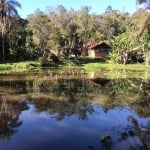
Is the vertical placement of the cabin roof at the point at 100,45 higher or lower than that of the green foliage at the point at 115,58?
higher

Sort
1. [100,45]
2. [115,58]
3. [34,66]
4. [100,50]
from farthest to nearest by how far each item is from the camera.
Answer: [100,50]
[100,45]
[115,58]
[34,66]

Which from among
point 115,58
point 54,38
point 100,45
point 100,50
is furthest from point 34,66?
point 100,50

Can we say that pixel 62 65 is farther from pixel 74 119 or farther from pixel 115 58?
pixel 74 119

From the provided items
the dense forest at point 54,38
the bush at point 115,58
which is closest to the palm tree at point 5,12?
the dense forest at point 54,38

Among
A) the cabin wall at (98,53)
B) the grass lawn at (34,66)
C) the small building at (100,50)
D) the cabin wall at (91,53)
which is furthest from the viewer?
the cabin wall at (91,53)

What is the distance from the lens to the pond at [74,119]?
548 inches

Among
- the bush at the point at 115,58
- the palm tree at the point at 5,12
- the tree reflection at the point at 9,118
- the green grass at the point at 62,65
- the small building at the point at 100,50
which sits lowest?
the tree reflection at the point at 9,118

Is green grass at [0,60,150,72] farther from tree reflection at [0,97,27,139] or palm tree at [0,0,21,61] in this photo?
tree reflection at [0,97,27,139]

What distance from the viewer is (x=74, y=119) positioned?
1866 cm

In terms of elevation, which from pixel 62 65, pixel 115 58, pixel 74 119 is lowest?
pixel 74 119

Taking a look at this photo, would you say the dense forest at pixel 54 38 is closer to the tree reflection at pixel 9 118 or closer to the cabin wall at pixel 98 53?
the cabin wall at pixel 98 53

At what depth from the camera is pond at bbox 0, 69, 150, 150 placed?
13.9 metres

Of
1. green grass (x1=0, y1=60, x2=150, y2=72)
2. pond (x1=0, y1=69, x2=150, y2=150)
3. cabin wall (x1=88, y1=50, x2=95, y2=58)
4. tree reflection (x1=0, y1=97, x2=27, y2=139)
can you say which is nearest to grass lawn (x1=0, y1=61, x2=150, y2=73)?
green grass (x1=0, y1=60, x2=150, y2=72)

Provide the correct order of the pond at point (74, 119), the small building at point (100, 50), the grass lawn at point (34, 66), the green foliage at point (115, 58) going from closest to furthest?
the pond at point (74, 119), the grass lawn at point (34, 66), the green foliage at point (115, 58), the small building at point (100, 50)
